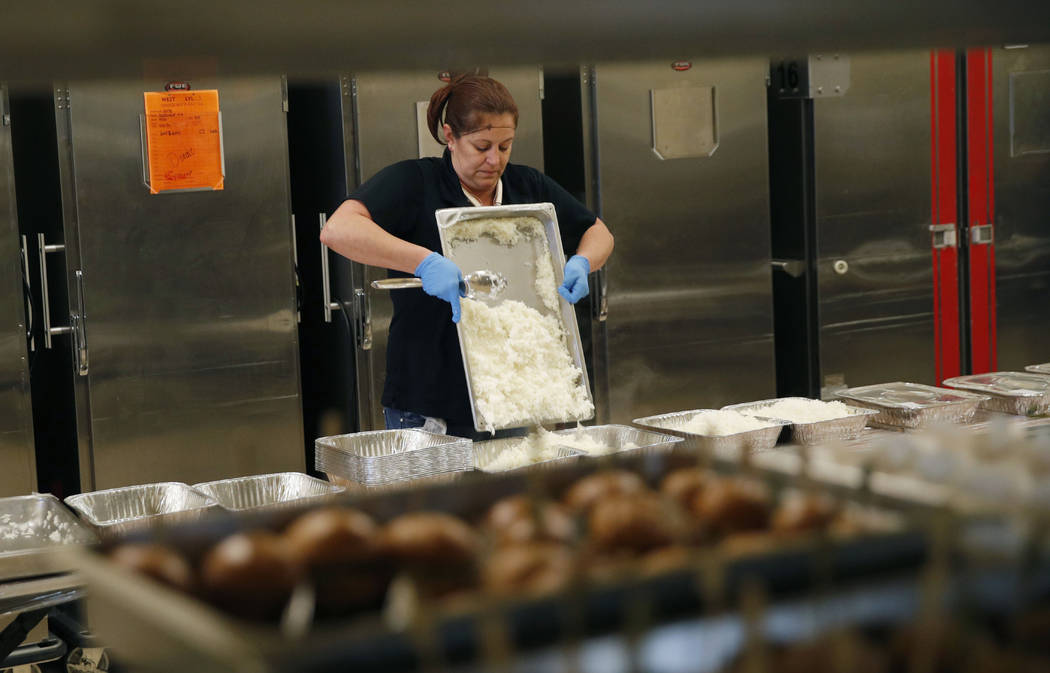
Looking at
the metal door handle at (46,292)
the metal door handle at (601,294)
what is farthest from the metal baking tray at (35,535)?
the metal door handle at (601,294)

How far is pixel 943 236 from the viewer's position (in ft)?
17.9

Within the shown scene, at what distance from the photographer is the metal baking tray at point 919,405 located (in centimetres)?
304

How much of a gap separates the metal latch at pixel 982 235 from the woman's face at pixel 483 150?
3.11 m

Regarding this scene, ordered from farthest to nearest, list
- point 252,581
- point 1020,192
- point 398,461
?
point 1020,192
point 398,461
point 252,581

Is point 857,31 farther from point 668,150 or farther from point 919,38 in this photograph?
point 668,150

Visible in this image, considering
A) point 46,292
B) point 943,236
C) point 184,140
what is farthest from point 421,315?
point 943,236

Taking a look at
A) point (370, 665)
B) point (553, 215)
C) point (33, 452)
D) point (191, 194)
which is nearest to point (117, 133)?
point (191, 194)

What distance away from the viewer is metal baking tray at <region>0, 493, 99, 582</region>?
7.25ft

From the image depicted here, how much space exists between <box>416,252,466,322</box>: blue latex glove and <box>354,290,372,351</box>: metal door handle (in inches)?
62.7

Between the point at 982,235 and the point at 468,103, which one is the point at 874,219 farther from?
the point at 468,103

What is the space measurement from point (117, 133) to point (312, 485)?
2051 millimetres

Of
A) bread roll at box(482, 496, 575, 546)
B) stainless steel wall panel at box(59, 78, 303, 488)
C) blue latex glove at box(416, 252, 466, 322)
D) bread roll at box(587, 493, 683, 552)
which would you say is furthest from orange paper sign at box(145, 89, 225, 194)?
bread roll at box(587, 493, 683, 552)

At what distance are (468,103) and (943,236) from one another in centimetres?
311

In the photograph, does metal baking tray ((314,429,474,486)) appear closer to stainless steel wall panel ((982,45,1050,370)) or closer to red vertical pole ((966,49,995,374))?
red vertical pole ((966,49,995,374))
